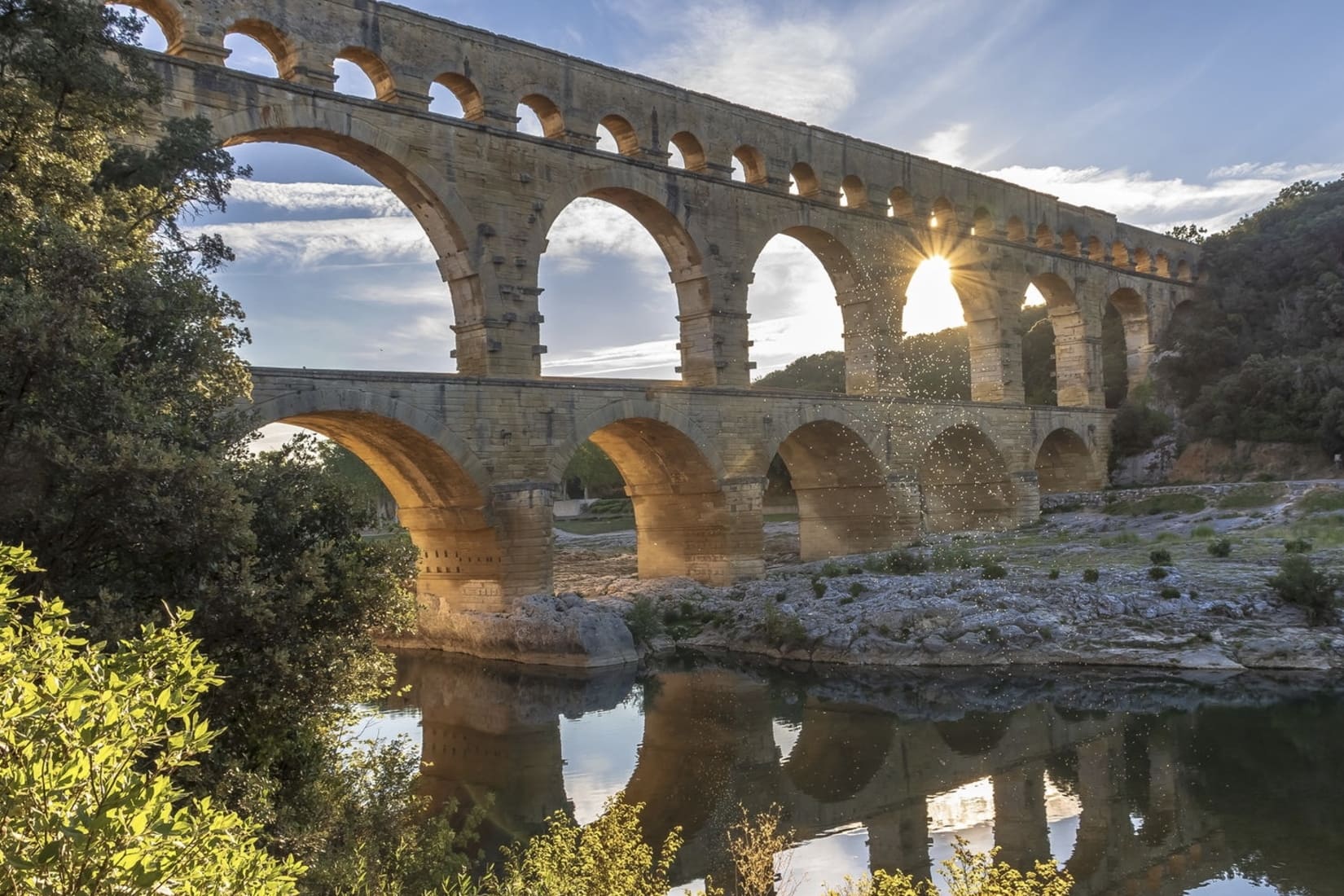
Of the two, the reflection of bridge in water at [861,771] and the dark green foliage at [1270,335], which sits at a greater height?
the dark green foliage at [1270,335]

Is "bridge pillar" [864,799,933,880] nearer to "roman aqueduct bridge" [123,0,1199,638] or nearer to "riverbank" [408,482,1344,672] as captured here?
"riverbank" [408,482,1344,672]

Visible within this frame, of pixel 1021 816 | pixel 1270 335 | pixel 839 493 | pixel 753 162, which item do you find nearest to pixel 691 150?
pixel 753 162

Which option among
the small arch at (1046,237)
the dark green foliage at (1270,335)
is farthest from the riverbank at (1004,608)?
the small arch at (1046,237)

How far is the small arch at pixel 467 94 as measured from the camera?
22.1 m

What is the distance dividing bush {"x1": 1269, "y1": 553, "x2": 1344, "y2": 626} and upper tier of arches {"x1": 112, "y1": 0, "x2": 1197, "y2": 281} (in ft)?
50.7

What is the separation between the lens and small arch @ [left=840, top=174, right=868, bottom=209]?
30.6 metres

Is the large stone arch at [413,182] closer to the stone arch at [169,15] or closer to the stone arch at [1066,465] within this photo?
the stone arch at [169,15]

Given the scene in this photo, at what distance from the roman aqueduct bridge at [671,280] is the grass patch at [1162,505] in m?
2.71

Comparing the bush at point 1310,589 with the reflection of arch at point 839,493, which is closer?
the bush at point 1310,589

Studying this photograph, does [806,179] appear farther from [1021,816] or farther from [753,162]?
[1021,816]

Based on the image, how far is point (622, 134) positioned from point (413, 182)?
6104 millimetres

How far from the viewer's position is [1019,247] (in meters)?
35.8

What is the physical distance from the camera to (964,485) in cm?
3484

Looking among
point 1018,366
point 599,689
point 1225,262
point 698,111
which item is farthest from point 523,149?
point 1225,262
